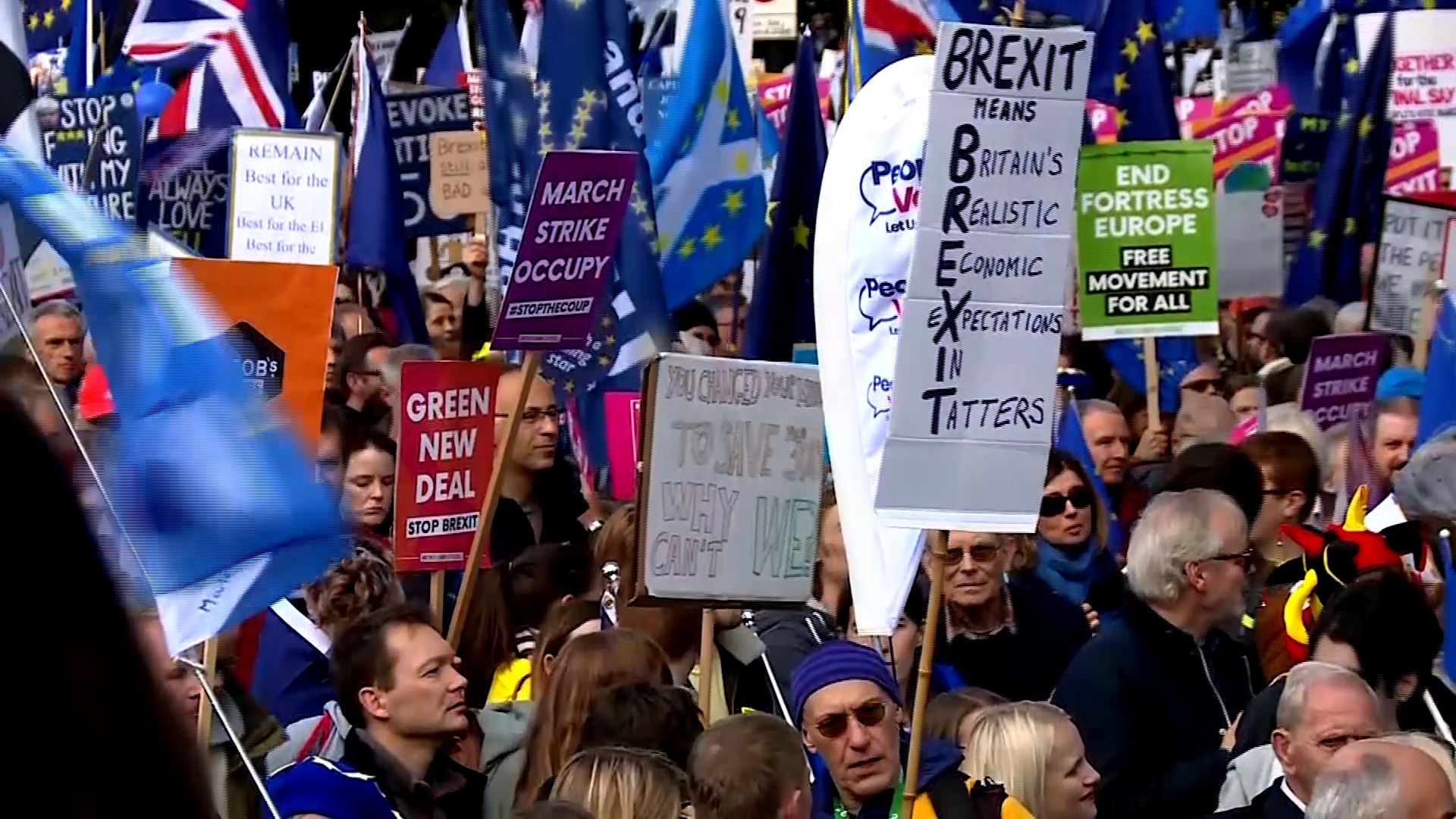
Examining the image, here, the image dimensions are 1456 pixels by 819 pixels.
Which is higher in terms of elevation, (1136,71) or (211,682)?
(1136,71)

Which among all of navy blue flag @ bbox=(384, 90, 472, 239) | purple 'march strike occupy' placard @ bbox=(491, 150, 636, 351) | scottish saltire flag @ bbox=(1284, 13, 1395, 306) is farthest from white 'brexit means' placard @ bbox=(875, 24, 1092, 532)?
scottish saltire flag @ bbox=(1284, 13, 1395, 306)

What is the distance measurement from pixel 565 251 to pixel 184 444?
230 inches

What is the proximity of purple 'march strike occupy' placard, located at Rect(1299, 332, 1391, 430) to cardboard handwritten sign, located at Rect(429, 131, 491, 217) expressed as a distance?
6057 mm

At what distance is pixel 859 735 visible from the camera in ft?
16.8

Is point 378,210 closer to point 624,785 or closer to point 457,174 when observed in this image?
point 457,174

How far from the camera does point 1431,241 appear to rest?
11820 millimetres

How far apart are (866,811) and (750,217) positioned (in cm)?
797

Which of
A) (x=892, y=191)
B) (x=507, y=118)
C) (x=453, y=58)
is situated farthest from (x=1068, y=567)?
(x=453, y=58)

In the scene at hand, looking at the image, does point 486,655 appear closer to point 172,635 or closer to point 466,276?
point 172,635

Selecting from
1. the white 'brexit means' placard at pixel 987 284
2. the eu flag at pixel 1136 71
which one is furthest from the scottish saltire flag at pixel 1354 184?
the white 'brexit means' placard at pixel 987 284

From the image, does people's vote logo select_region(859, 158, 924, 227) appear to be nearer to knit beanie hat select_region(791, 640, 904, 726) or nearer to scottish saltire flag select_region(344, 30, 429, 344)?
knit beanie hat select_region(791, 640, 904, 726)

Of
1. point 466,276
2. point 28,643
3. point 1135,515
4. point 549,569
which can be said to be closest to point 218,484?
point 28,643

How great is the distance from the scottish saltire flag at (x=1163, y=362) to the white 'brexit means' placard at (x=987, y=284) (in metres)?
6.75

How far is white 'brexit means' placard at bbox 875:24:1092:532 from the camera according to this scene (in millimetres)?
5375
